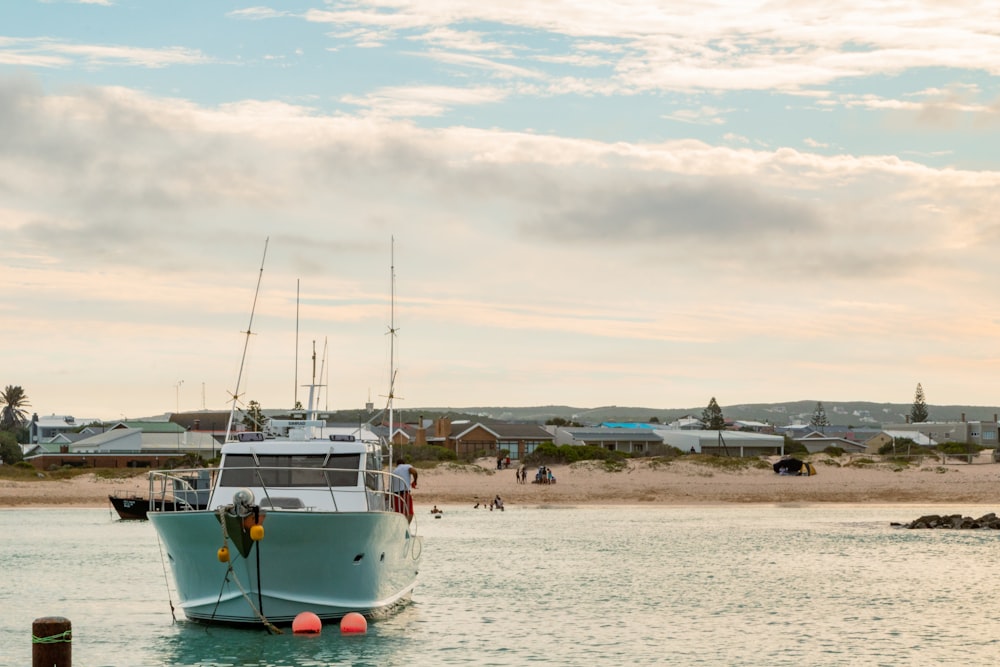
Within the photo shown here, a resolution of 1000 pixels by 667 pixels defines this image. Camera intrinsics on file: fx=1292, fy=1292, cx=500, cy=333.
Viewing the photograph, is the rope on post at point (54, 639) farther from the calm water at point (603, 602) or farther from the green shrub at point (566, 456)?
the green shrub at point (566, 456)

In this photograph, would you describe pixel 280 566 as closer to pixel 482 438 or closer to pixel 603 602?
pixel 603 602

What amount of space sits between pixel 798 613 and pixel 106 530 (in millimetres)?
46670

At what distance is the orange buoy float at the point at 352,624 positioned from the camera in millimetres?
28312

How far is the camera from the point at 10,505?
9019 cm

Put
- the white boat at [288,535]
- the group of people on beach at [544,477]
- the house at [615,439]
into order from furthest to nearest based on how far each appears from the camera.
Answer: the house at [615,439], the group of people on beach at [544,477], the white boat at [288,535]

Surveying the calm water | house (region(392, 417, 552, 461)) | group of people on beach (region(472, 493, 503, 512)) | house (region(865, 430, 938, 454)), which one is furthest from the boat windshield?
house (region(865, 430, 938, 454))

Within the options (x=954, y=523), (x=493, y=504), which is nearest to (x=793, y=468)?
(x=493, y=504)

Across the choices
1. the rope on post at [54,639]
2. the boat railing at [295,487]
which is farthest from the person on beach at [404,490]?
the rope on post at [54,639]

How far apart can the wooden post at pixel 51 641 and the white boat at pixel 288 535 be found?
744cm

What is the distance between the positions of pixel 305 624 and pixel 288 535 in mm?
2208

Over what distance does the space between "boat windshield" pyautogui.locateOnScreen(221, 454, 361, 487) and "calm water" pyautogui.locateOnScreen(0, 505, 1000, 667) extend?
3.47 m

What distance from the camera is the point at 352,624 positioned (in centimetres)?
2841

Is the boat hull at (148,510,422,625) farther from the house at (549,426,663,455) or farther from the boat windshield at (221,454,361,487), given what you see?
the house at (549,426,663,455)

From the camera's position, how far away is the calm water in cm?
2797
